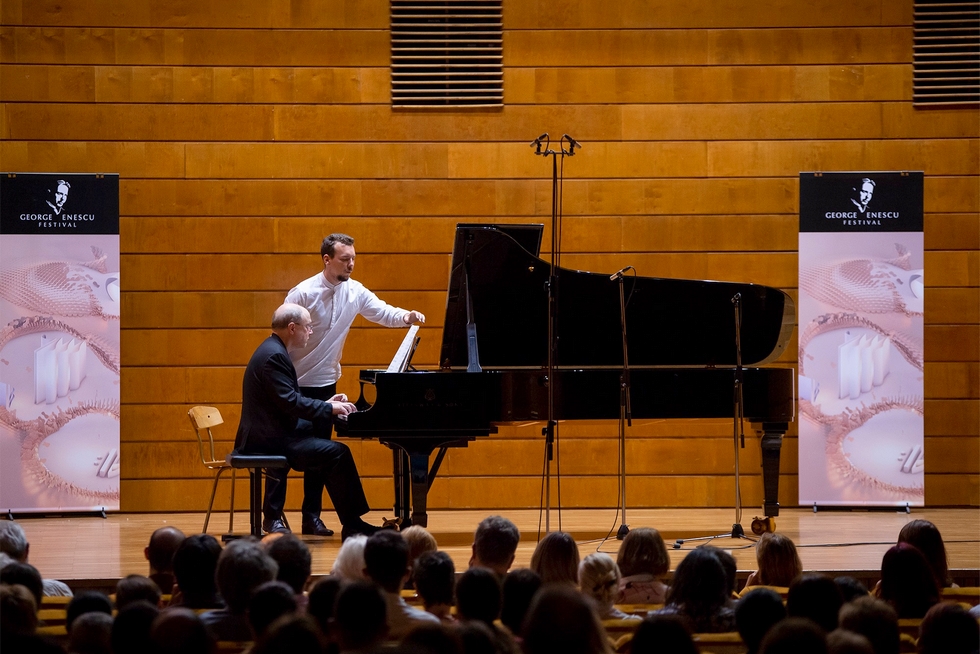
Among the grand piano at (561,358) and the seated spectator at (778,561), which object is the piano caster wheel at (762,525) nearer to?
the grand piano at (561,358)

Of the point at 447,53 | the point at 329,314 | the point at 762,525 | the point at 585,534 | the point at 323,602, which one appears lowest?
the point at 585,534

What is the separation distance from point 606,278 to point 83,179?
11.3 feet

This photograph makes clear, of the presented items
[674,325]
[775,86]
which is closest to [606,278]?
[674,325]

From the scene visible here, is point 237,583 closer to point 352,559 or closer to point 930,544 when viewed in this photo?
point 352,559

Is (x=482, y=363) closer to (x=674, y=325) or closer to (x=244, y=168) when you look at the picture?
(x=674, y=325)

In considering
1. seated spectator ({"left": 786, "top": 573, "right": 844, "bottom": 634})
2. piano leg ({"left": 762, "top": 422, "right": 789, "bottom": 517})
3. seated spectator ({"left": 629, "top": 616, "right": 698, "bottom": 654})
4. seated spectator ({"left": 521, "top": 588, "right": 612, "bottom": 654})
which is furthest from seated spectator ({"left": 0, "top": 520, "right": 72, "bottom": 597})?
piano leg ({"left": 762, "top": 422, "right": 789, "bottom": 517})

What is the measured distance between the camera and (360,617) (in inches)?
93.8

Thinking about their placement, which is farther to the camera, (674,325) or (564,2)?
(564,2)

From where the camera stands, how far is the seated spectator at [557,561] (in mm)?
3391

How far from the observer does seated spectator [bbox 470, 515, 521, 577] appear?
11.9 ft

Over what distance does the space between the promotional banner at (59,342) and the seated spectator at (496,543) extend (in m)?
4.03

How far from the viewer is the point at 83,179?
696 cm

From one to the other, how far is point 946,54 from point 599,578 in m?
5.58

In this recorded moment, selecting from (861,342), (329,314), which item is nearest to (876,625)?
(329,314)
